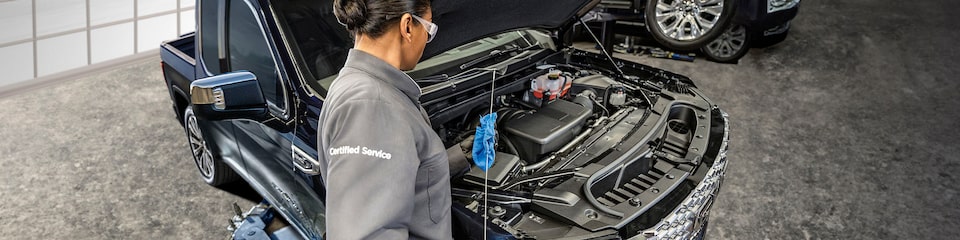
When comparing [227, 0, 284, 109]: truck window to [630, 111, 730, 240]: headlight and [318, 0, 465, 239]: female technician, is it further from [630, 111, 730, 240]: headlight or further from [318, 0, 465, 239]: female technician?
[630, 111, 730, 240]: headlight

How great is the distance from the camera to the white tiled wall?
5738 millimetres

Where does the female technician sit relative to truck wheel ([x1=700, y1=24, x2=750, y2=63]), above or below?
above

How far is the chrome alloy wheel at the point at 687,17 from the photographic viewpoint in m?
6.16

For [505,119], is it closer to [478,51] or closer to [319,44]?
[478,51]

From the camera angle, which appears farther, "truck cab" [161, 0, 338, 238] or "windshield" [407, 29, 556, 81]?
"windshield" [407, 29, 556, 81]

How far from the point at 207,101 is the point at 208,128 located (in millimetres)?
954

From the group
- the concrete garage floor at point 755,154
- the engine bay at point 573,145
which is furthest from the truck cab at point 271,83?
the concrete garage floor at point 755,154

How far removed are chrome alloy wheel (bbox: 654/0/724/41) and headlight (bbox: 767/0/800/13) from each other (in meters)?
0.41

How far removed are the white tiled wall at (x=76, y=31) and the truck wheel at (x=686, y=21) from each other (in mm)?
4137

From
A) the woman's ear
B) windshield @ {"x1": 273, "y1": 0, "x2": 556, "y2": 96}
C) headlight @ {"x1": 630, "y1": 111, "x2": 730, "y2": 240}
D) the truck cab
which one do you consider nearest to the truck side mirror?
the truck cab

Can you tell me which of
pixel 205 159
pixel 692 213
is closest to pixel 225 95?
pixel 205 159

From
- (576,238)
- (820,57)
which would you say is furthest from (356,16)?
(820,57)

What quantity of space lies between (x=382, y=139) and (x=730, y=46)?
5.37 m

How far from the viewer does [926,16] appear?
840 centimetres
